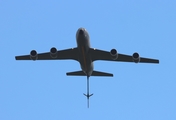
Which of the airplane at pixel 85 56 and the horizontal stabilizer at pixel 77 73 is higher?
the airplane at pixel 85 56

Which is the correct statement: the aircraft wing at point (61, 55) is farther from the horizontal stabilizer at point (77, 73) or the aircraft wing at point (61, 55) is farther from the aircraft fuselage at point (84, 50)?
the horizontal stabilizer at point (77, 73)

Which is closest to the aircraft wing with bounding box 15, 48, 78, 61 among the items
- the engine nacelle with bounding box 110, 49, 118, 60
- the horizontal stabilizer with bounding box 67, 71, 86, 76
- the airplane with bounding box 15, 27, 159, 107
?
the airplane with bounding box 15, 27, 159, 107

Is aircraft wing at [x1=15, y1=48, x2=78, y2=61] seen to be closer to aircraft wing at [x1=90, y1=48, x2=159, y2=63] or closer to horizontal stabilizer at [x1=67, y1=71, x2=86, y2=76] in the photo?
aircraft wing at [x1=90, y1=48, x2=159, y2=63]

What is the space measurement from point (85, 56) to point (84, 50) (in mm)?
943

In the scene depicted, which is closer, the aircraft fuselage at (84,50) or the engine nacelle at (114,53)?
the aircraft fuselage at (84,50)

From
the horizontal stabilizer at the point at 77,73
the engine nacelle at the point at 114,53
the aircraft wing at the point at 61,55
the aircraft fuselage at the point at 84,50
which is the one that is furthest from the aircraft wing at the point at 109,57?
the horizontal stabilizer at the point at 77,73

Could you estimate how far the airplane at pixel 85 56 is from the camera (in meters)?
38.4

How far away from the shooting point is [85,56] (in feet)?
131

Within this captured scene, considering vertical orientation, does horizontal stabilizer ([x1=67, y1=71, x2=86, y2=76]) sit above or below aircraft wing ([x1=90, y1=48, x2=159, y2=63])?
below

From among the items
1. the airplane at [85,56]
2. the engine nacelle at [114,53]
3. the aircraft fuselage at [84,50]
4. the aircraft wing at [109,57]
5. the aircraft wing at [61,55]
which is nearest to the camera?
the aircraft fuselage at [84,50]

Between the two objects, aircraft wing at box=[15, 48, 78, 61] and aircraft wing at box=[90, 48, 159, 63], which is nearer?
aircraft wing at box=[90, 48, 159, 63]

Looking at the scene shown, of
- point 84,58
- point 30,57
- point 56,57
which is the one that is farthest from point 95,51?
point 30,57

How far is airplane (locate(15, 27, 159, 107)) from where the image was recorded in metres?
38.4

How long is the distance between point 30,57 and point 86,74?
622 centimetres
